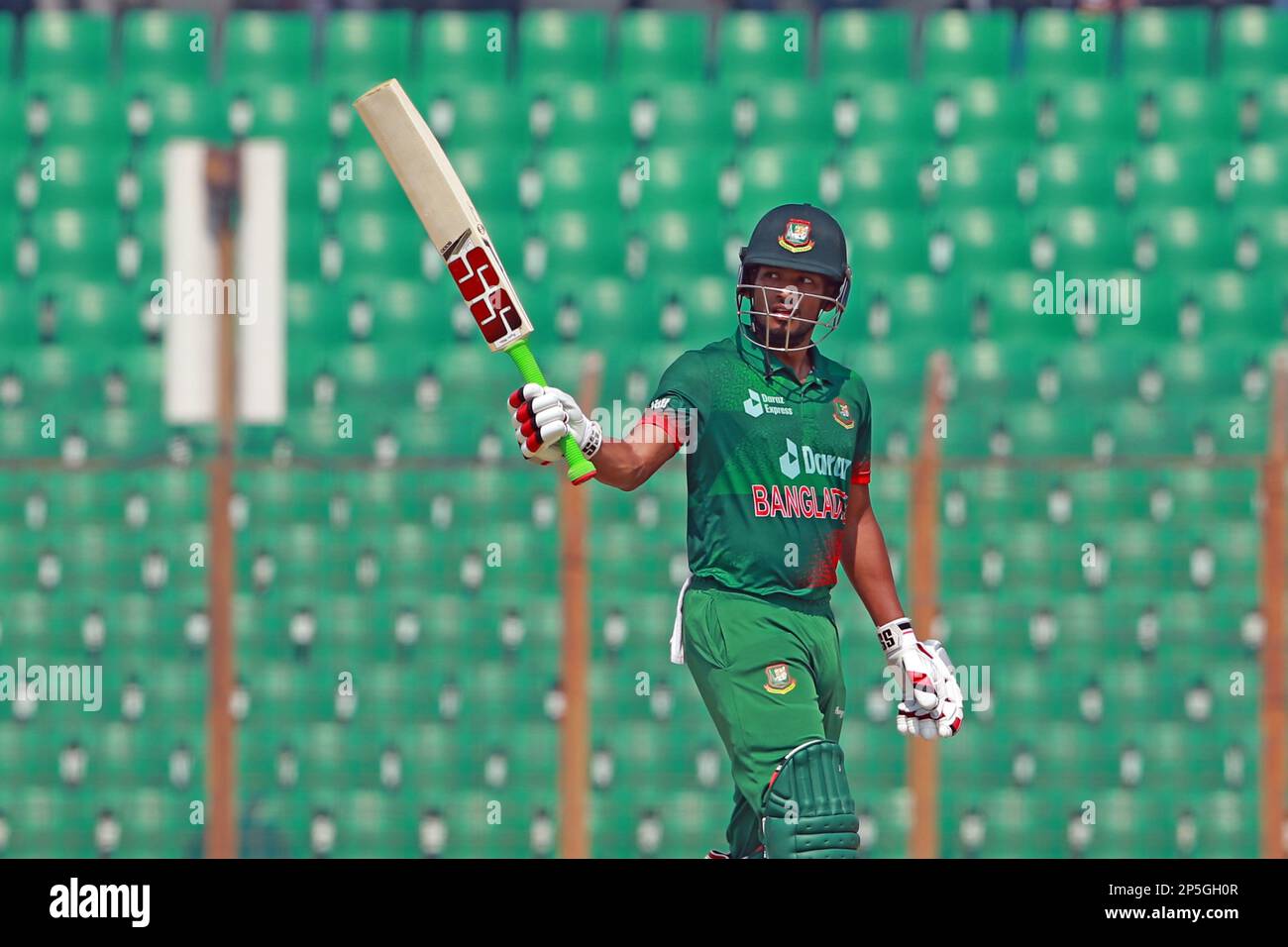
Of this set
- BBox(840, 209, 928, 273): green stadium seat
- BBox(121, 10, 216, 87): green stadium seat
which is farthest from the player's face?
BBox(121, 10, 216, 87): green stadium seat

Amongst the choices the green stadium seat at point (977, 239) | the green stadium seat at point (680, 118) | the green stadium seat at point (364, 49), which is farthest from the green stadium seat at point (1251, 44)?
the green stadium seat at point (364, 49)

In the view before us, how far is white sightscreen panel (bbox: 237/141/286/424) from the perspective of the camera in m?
6.12

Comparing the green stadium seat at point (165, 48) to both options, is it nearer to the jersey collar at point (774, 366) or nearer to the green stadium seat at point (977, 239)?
the green stadium seat at point (977, 239)

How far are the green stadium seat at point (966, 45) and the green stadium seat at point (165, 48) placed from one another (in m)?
2.59

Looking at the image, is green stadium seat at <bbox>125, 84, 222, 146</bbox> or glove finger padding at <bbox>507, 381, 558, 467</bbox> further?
green stadium seat at <bbox>125, 84, 222, 146</bbox>

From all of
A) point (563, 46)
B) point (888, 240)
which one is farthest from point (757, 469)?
point (563, 46)

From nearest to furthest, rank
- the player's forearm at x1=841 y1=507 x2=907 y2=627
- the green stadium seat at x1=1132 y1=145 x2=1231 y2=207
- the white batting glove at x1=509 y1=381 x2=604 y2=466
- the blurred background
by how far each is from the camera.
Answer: the white batting glove at x1=509 y1=381 x2=604 y2=466, the player's forearm at x1=841 y1=507 x2=907 y2=627, the blurred background, the green stadium seat at x1=1132 y1=145 x2=1231 y2=207

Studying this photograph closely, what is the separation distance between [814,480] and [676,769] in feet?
6.80

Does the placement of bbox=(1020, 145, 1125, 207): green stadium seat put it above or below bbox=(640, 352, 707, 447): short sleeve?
above

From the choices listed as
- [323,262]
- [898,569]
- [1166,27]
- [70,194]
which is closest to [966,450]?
[898,569]

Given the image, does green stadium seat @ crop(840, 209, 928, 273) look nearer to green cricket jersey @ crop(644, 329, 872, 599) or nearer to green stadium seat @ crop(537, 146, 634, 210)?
green stadium seat @ crop(537, 146, 634, 210)

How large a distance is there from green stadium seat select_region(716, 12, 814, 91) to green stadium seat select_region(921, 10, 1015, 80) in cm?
44

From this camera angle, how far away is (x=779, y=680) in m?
4.14
